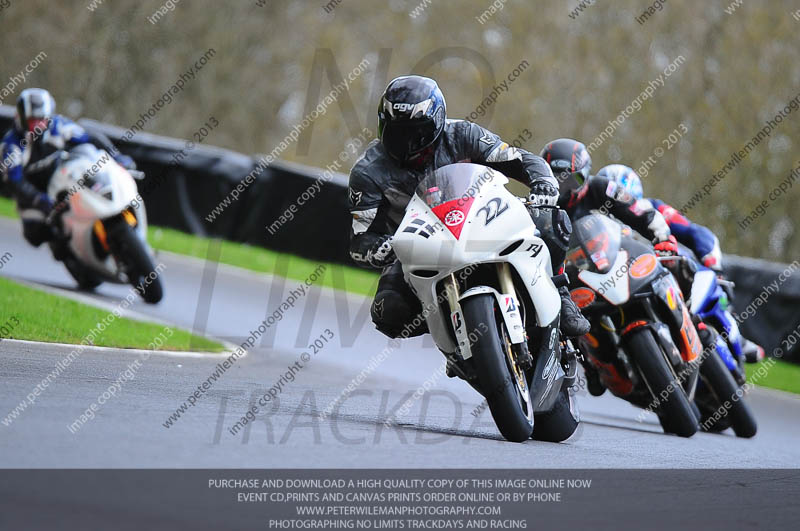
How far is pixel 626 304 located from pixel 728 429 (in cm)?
219

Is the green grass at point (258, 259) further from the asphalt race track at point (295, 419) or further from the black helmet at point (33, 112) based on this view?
the black helmet at point (33, 112)

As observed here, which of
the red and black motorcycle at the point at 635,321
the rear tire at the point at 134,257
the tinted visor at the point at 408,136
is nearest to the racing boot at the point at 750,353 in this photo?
the red and black motorcycle at the point at 635,321

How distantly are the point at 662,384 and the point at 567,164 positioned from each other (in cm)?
158

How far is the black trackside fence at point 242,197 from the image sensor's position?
58.0ft

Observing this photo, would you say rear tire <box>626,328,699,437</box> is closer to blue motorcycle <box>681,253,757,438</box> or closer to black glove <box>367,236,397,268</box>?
blue motorcycle <box>681,253,757,438</box>

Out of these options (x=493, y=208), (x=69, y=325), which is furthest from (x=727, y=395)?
(x=69, y=325)

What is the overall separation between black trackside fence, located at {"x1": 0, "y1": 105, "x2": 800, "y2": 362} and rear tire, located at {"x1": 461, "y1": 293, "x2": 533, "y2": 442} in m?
11.5

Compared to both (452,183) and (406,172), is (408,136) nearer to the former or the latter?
(406,172)

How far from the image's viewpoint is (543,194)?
642cm

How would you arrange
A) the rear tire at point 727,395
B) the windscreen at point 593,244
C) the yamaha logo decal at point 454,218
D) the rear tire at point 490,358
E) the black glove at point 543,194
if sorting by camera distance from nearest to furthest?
the rear tire at point 490,358 → the yamaha logo decal at point 454,218 → the black glove at point 543,194 → the windscreen at point 593,244 → the rear tire at point 727,395

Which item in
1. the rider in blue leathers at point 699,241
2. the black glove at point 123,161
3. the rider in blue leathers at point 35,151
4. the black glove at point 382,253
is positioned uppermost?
the black glove at point 382,253

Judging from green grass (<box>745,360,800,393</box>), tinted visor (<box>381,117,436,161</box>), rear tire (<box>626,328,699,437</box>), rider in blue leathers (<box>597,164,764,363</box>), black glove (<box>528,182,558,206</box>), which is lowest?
green grass (<box>745,360,800,393</box>)

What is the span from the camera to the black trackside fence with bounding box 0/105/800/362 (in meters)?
17.7

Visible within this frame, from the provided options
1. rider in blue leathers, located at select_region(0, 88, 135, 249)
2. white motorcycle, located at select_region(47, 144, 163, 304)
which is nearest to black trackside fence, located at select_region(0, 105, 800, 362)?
rider in blue leathers, located at select_region(0, 88, 135, 249)
